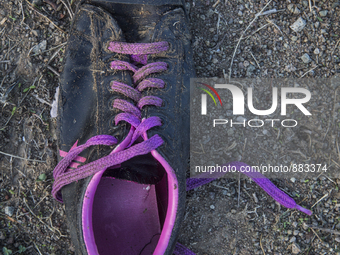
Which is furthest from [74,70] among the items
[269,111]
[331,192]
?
[331,192]

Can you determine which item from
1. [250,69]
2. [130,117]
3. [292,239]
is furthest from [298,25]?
[292,239]

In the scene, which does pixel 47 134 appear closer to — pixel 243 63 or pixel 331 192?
pixel 243 63

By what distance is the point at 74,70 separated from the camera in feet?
7.29

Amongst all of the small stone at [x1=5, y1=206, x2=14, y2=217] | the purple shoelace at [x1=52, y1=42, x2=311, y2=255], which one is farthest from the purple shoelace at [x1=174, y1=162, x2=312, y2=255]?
the small stone at [x1=5, y1=206, x2=14, y2=217]

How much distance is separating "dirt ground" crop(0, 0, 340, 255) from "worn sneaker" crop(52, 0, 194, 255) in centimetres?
37

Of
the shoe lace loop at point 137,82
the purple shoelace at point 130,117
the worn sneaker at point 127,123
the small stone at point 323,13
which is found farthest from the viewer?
the small stone at point 323,13

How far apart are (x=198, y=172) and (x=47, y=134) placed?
1376 mm

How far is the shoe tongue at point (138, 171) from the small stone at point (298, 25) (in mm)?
1745

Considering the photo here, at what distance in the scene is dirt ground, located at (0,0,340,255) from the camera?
2.46 meters

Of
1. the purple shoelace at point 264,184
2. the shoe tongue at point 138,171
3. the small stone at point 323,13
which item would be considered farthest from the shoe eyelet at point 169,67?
the small stone at point 323,13

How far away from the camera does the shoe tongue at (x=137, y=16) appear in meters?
2.24

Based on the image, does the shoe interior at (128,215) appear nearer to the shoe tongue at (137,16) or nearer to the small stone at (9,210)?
the small stone at (9,210)

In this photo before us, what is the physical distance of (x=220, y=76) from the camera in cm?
253

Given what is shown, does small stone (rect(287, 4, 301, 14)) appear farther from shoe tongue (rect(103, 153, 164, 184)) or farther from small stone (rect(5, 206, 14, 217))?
small stone (rect(5, 206, 14, 217))
